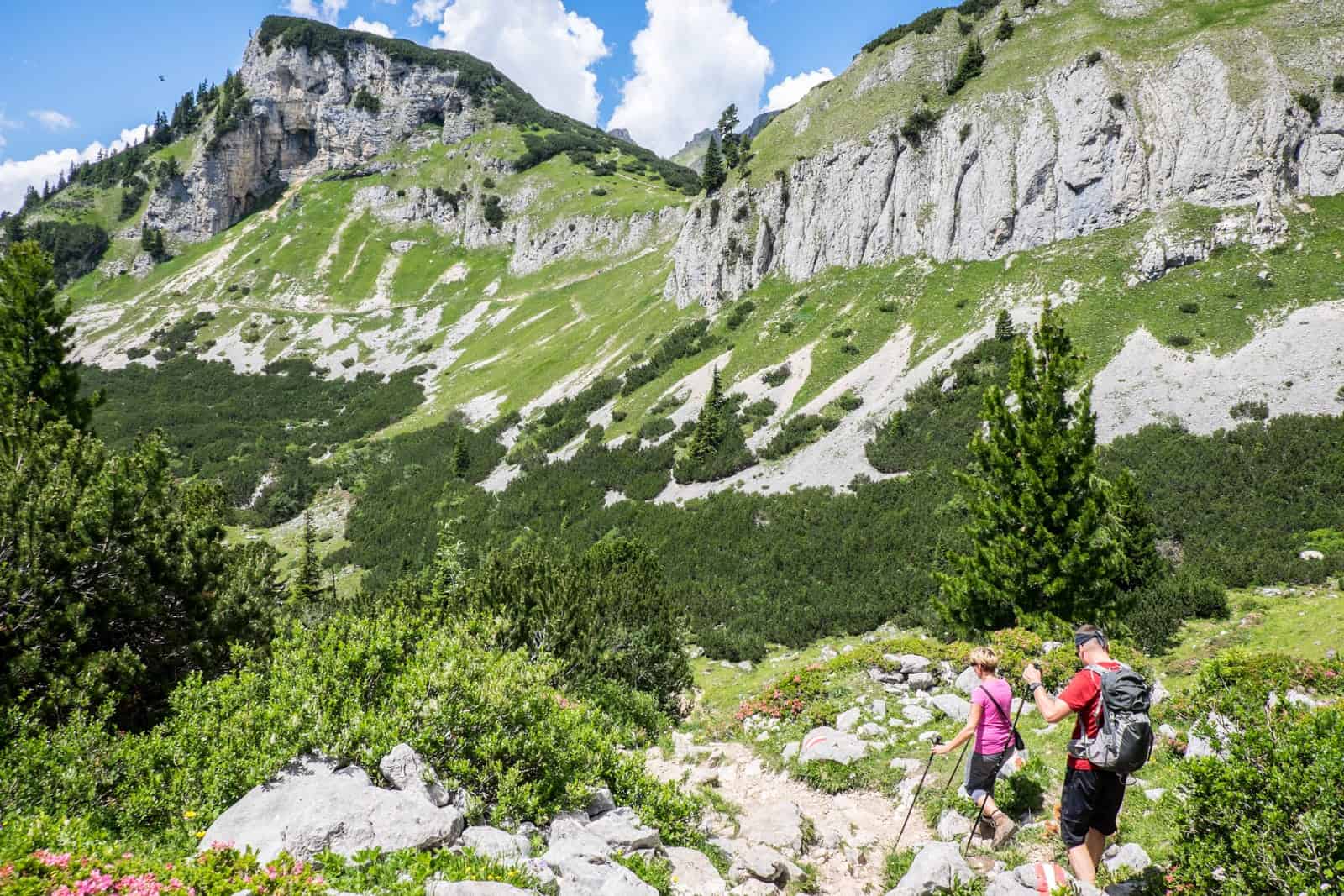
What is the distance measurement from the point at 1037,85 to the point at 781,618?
44119 mm

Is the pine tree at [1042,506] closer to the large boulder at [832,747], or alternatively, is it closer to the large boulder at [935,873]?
the large boulder at [832,747]

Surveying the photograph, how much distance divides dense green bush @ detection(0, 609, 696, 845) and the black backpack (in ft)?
15.7

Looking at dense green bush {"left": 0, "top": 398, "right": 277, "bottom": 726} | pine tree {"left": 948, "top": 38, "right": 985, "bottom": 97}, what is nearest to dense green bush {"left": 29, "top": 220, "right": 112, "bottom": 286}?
dense green bush {"left": 0, "top": 398, "right": 277, "bottom": 726}

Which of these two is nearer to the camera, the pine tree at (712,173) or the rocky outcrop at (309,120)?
the pine tree at (712,173)

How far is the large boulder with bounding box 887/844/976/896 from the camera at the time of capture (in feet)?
20.1

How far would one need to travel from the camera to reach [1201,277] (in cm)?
3281

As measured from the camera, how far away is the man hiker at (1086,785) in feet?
18.4

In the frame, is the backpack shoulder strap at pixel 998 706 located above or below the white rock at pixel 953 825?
above

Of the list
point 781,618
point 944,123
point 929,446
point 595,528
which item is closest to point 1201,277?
point 929,446

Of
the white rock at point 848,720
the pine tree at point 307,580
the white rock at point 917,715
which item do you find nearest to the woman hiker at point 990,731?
the white rock at point 917,715

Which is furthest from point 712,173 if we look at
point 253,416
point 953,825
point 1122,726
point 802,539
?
point 1122,726

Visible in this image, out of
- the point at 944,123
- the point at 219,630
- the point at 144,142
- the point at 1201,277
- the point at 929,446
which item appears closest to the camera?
the point at 219,630

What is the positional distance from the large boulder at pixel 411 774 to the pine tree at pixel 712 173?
66129 mm

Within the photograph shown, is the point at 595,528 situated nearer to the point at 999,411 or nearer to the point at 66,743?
the point at 999,411
